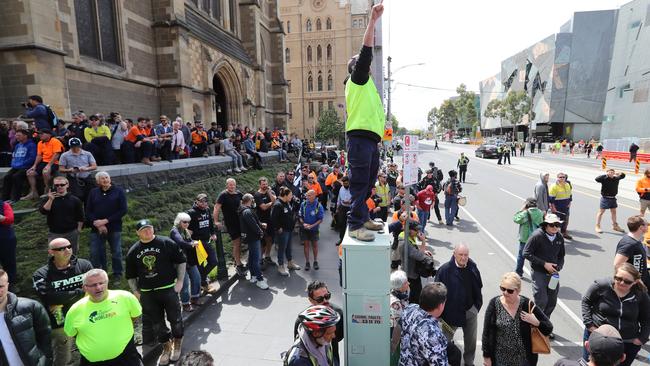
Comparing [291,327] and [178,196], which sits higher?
[178,196]

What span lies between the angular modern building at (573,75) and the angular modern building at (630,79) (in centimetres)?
1121

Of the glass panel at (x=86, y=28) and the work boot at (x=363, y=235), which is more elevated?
A: the glass panel at (x=86, y=28)

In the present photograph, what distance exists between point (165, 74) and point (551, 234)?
1683 centimetres

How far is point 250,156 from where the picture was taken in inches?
634

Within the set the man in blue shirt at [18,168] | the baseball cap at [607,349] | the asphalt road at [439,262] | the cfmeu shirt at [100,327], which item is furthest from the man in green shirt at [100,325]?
the man in blue shirt at [18,168]

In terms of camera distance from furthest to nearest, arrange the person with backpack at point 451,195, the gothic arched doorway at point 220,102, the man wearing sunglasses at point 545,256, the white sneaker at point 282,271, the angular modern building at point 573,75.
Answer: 1. the angular modern building at point 573,75
2. the gothic arched doorway at point 220,102
3. the person with backpack at point 451,195
4. the white sneaker at point 282,271
5. the man wearing sunglasses at point 545,256

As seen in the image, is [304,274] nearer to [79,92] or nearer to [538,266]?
[538,266]

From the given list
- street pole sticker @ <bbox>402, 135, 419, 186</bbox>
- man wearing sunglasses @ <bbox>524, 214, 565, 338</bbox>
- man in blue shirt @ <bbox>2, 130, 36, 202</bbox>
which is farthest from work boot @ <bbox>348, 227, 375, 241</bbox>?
man in blue shirt @ <bbox>2, 130, 36, 202</bbox>

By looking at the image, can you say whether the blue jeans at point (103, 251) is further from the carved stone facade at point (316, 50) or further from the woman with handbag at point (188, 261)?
the carved stone facade at point (316, 50)

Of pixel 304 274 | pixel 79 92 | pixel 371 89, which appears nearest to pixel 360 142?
pixel 371 89

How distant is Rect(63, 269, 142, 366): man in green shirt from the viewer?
3.28 metres

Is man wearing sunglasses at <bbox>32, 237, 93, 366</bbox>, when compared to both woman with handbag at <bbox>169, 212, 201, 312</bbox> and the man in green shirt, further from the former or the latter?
woman with handbag at <bbox>169, 212, 201, 312</bbox>

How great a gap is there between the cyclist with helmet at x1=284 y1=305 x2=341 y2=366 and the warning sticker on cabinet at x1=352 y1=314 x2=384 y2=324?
46 centimetres

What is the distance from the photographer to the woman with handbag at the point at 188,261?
18.4 ft
